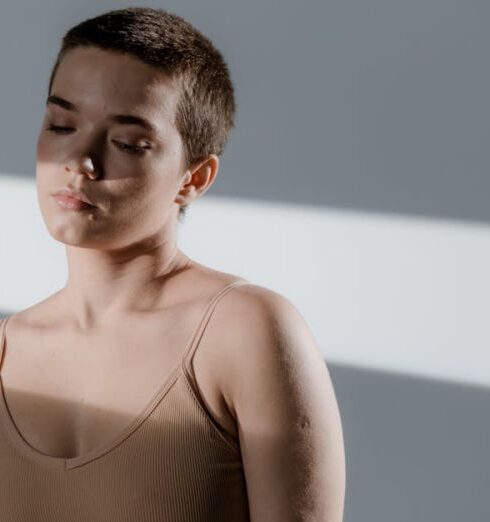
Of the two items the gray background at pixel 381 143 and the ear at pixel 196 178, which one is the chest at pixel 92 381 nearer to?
the ear at pixel 196 178

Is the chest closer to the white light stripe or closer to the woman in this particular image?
the woman

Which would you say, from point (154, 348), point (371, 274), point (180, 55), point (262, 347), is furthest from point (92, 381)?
point (371, 274)

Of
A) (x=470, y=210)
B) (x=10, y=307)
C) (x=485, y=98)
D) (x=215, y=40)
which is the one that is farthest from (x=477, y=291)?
(x=10, y=307)

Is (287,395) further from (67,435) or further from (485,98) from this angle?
(485,98)

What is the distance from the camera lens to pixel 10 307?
2010mm

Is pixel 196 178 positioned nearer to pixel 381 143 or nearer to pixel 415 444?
pixel 381 143

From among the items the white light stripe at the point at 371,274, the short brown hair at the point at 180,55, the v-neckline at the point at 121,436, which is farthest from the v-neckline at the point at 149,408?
the white light stripe at the point at 371,274

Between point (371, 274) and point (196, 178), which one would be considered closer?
point (196, 178)

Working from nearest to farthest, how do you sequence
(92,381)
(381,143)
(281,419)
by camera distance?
(281,419)
(92,381)
(381,143)

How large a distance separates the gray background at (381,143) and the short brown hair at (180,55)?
2.28 ft

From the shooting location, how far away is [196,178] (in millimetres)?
1175

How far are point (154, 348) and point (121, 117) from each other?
21 centimetres

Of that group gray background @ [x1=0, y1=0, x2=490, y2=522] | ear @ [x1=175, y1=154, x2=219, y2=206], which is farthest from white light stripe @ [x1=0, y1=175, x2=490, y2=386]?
ear @ [x1=175, y1=154, x2=219, y2=206]

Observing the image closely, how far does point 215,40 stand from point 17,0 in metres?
0.34
